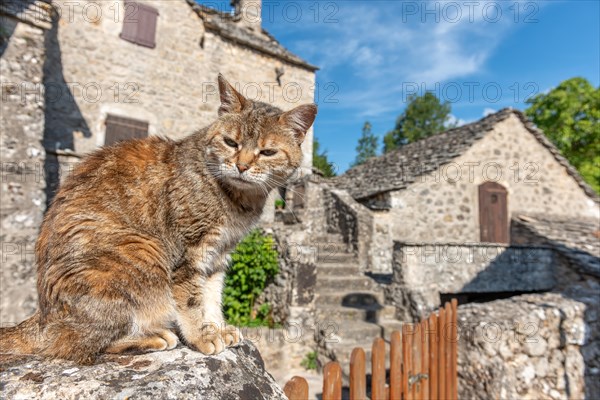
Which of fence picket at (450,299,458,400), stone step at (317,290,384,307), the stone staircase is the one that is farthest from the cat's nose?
stone step at (317,290,384,307)

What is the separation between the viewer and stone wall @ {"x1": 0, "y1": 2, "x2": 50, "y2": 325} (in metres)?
5.47

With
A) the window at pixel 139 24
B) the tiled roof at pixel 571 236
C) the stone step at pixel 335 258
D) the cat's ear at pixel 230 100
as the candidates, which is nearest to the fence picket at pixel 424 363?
the cat's ear at pixel 230 100

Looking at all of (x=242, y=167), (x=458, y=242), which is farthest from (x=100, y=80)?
(x=458, y=242)

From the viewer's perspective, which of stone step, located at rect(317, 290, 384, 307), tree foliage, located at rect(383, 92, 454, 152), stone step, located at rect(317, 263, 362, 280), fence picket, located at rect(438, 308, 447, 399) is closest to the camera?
fence picket, located at rect(438, 308, 447, 399)

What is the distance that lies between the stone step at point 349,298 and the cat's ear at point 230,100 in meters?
5.83

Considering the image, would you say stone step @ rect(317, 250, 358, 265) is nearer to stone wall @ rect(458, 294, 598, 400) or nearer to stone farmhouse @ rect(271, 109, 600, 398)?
stone farmhouse @ rect(271, 109, 600, 398)

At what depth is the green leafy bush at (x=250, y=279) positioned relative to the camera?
6.85 meters

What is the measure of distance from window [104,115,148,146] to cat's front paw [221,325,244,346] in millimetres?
9574

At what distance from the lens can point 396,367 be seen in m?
2.96

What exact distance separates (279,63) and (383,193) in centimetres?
647

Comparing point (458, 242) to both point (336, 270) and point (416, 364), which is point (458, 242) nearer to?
point (336, 270)

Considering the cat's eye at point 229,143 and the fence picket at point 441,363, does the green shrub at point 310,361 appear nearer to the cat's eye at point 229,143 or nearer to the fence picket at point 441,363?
the fence picket at point 441,363

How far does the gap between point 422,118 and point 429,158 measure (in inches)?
995

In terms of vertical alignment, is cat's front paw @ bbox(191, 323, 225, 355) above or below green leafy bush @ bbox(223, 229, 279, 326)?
above
